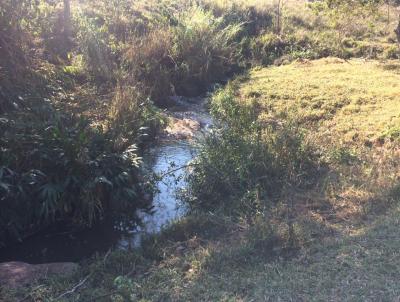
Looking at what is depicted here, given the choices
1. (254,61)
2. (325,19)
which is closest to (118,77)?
(254,61)

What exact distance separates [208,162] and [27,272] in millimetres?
2923

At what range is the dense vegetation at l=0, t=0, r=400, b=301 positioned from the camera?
4379mm

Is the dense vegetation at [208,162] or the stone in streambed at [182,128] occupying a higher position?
the dense vegetation at [208,162]

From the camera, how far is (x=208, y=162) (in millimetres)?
6836

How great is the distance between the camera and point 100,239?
19.6ft

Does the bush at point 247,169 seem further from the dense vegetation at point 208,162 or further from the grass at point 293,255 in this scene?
the grass at point 293,255

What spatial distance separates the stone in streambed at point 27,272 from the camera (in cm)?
445

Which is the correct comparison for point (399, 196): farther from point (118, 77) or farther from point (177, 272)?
point (118, 77)

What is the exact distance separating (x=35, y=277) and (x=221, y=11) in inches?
568

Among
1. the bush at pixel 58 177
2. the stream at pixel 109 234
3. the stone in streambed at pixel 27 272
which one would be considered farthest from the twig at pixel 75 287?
the bush at pixel 58 177

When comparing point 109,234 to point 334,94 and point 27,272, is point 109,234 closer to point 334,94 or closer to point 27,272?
point 27,272

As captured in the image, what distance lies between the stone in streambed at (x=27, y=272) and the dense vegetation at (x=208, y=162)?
0.23m

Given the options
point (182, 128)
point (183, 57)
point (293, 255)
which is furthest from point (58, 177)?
point (183, 57)

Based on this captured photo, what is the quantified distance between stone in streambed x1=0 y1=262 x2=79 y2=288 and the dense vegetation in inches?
8.9
